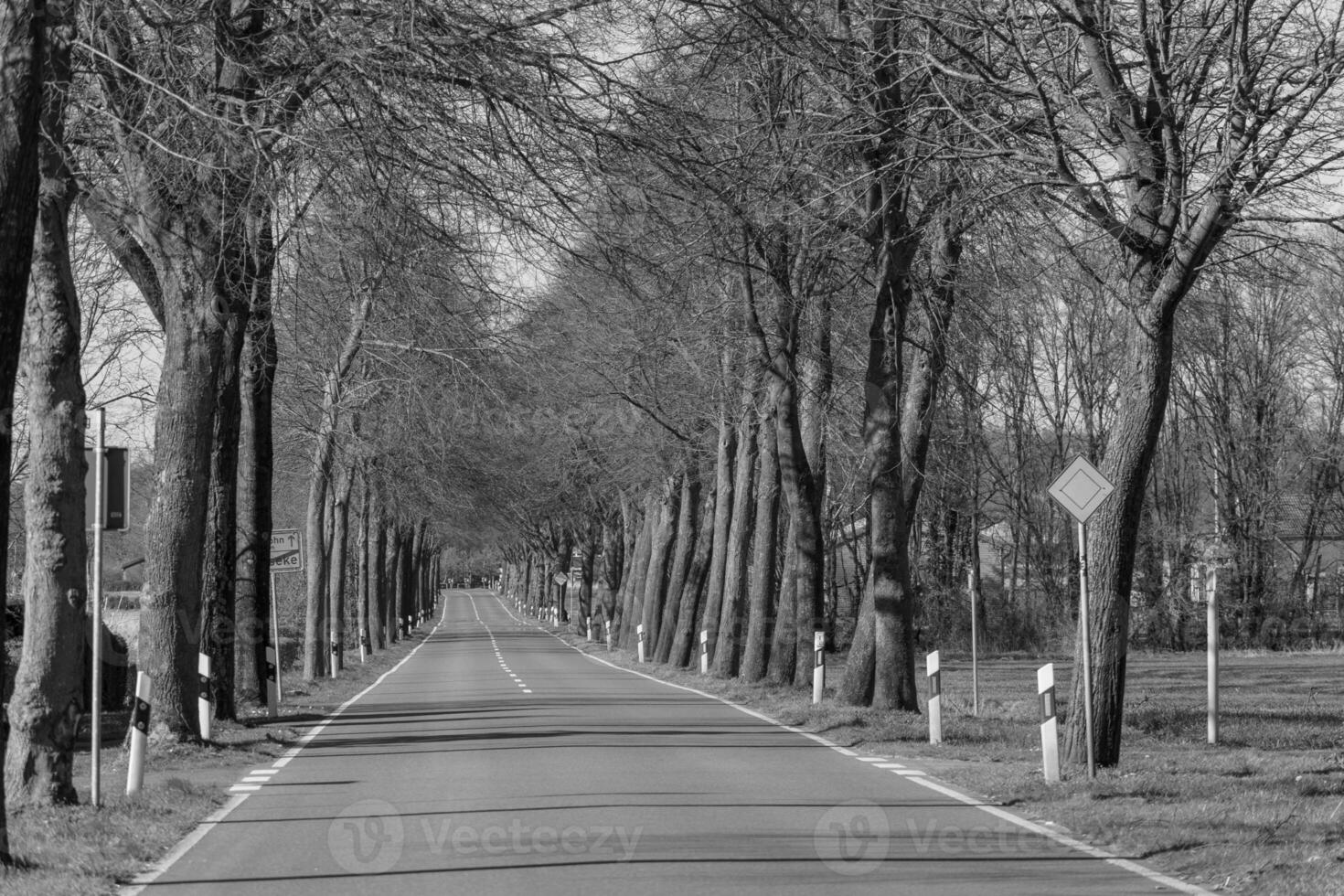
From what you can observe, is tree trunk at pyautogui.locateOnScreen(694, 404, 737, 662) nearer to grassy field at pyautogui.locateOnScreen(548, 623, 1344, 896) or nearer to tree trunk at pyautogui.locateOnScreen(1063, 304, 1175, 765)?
grassy field at pyautogui.locateOnScreen(548, 623, 1344, 896)

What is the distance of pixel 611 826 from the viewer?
35.5 feet

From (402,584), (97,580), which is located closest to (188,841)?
(97,580)

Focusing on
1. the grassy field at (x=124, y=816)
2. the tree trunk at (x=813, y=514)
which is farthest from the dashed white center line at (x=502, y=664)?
the grassy field at (x=124, y=816)

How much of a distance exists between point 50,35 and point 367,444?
25707mm

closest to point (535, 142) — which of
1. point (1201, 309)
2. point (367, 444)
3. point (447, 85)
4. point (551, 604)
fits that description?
point (447, 85)

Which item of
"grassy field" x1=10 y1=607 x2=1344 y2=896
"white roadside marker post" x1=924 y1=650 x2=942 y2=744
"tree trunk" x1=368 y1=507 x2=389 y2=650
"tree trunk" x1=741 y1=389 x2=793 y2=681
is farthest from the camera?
"tree trunk" x1=368 y1=507 x2=389 y2=650

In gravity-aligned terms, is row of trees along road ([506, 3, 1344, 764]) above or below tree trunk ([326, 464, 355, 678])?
above

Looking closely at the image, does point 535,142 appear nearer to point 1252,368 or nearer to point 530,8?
point 530,8

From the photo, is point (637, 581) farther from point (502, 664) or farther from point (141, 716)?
point (141, 716)

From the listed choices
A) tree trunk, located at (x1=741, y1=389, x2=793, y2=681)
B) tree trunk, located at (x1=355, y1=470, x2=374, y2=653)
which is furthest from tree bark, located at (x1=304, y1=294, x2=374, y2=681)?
tree trunk, located at (x1=355, y1=470, x2=374, y2=653)

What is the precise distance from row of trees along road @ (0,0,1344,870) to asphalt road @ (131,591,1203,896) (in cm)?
228

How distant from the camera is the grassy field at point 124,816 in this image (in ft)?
29.3

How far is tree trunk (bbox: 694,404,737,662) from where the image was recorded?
36781 mm

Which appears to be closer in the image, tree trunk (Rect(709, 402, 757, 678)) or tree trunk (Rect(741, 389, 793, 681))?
tree trunk (Rect(741, 389, 793, 681))
